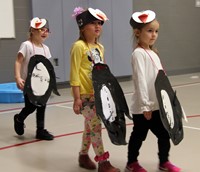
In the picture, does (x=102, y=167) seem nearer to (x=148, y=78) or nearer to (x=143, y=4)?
(x=148, y=78)

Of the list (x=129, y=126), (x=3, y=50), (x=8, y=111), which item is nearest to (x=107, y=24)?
(x=3, y=50)

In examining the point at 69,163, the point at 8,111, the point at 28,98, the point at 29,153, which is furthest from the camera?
the point at 8,111

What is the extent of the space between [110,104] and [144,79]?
268 mm

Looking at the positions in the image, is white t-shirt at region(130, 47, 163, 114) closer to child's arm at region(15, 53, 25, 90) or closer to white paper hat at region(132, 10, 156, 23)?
white paper hat at region(132, 10, 156, 23)

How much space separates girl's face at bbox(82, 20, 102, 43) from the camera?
2.46 meters

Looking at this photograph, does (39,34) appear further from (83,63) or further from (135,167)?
(135,167)

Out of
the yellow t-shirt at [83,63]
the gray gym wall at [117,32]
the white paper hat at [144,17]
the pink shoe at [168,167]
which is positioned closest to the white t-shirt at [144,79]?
the white paper hat at [144,17]

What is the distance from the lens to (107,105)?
234cm

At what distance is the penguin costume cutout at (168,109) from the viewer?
88.4 inches

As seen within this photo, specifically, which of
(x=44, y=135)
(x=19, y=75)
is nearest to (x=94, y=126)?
(x=44, y=135)

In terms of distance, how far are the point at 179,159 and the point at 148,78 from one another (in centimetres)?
75

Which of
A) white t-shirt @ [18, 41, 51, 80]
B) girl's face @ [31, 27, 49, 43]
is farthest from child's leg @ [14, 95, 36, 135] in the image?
girl's face @ [31, 27, 49, 43]

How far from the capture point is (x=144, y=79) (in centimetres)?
229

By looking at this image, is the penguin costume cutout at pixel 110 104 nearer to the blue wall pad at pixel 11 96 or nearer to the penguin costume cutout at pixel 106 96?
the penguin costume cutout at pixel 106 96
